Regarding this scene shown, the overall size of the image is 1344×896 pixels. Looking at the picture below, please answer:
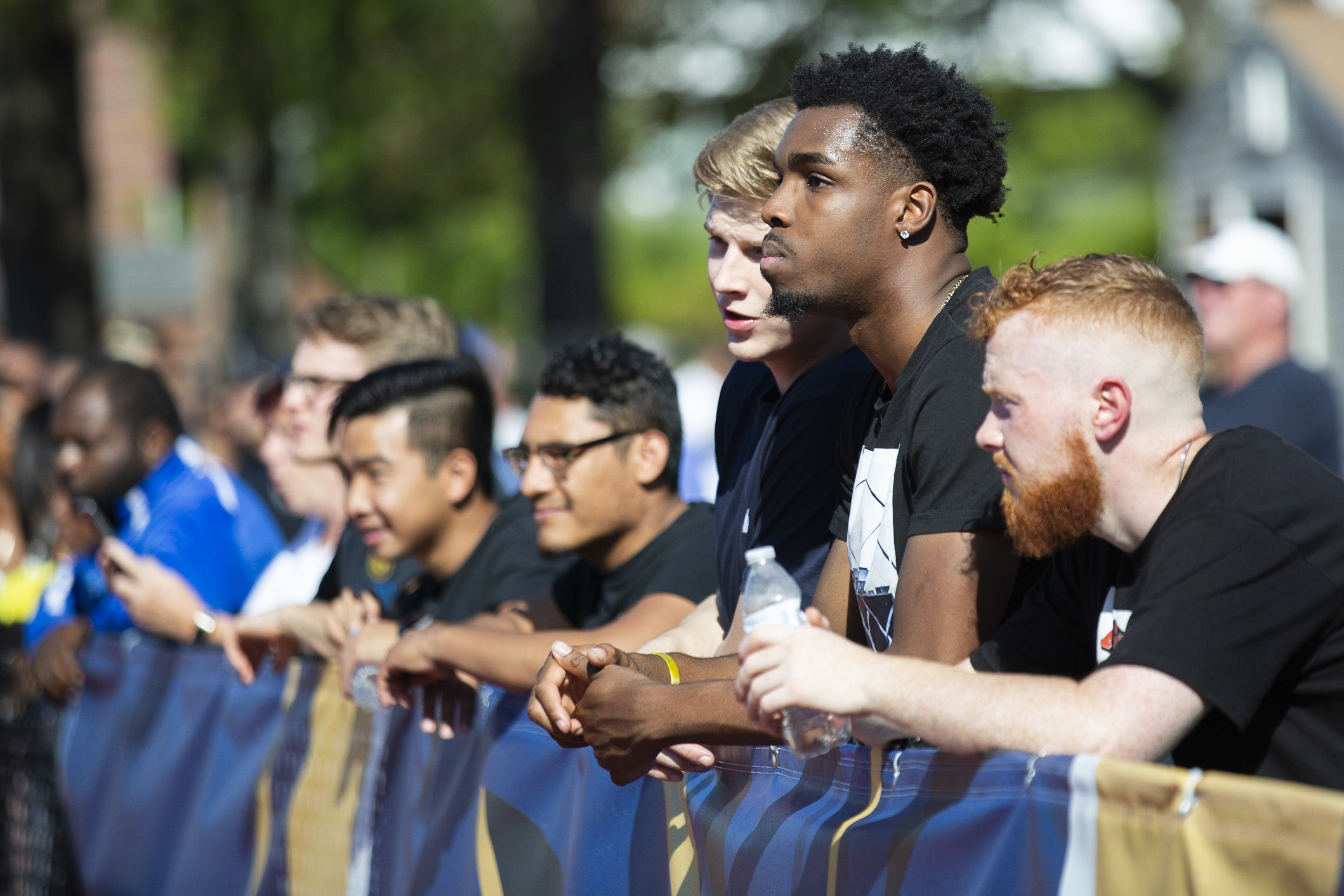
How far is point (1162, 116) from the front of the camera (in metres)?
30.6

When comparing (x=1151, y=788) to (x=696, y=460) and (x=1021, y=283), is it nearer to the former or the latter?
(x=1021, y=283)

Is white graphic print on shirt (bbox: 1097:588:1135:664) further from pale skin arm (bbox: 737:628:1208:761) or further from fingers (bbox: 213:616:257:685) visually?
fingers (bbox: 213:616:257:685)

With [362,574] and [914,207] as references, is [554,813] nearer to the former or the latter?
[914,207]

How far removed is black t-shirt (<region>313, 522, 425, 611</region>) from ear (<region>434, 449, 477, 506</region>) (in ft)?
1.58

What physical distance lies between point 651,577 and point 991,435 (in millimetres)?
1940

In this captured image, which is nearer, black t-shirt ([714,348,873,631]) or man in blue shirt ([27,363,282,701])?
black t-shirt ([714,348,873,631])

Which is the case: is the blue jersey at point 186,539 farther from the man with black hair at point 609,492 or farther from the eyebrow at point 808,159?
the eyebrow at point 808,159

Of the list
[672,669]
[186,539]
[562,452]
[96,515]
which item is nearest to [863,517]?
[672,669]

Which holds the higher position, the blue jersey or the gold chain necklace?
the gold chain necklace

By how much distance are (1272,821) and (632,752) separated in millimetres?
1372

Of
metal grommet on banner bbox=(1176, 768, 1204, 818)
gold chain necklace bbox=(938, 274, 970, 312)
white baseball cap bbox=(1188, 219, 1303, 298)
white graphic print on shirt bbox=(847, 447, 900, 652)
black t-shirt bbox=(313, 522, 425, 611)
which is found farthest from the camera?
white baseball cap bbox=(1188, 219, 1303, 298)

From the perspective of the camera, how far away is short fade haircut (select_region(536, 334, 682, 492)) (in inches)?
181

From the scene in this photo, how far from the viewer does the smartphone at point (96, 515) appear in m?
6.29

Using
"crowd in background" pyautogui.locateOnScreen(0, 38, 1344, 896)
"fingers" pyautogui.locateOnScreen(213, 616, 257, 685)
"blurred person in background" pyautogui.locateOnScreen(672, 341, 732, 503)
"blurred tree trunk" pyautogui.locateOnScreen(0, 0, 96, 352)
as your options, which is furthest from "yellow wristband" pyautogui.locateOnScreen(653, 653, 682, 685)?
"blurred tree trunk" pyautogui.locateOnScreen(0, 0, 96, 352)
